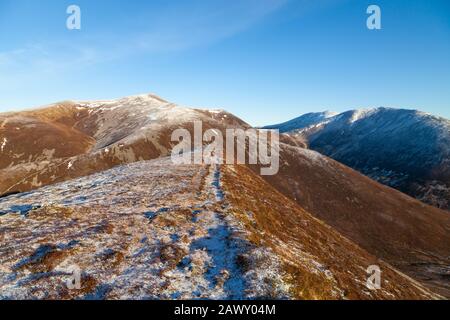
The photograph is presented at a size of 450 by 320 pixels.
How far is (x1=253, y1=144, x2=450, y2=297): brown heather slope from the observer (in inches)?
3041

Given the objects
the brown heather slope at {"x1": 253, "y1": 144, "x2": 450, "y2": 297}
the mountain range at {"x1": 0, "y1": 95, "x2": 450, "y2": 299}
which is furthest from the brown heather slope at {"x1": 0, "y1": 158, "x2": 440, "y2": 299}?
the brown heather slope at {"x1": 253, "y1": 144, "x2": 450, "y2": 297}

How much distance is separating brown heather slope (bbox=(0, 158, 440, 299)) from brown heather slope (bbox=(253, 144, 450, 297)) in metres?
49.9

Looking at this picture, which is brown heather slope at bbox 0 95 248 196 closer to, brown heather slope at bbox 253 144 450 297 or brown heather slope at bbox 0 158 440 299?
brown heather slope at bbox 253 144 450 297

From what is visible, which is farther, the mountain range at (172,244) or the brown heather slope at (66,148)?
the brown heather slope at (66,148)

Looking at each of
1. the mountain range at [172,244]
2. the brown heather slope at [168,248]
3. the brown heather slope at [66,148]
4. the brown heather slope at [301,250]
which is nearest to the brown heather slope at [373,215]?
the brown heather slope at [301,250]

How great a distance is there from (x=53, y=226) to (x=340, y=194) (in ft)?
316

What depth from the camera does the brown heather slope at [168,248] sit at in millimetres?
15141

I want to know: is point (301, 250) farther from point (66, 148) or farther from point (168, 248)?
point (66, 148)

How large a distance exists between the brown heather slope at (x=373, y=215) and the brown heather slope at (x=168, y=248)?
164 feet

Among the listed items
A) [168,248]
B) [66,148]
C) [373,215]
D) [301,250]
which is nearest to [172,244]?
[168,248]

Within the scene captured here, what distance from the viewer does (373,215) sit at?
95375 millimetres

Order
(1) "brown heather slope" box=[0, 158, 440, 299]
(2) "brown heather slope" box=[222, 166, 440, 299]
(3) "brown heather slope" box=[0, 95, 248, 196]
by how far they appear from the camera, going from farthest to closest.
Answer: (3) "brown heather slope" box=[0, 95, 248, 196], (2) "brown heather slope" box=[222, 166, 440, 299], (1) "brown heather slope" box=[0, 158, 440, 299]

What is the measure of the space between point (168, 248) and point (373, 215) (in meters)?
90.2

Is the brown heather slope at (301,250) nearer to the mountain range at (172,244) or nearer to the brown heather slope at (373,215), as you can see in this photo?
the mountain range at (172,244)
